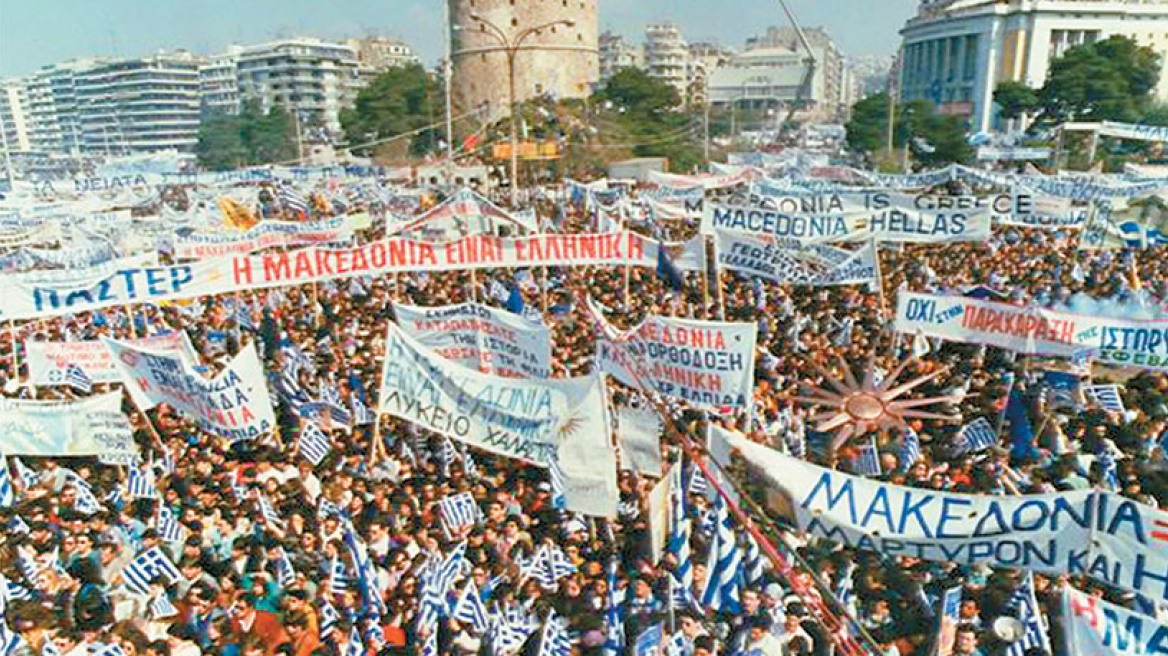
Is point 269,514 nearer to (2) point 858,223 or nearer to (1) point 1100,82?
(2) point 858,223

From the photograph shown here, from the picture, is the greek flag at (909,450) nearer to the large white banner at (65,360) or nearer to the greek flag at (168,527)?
the greek flag at (168,527)

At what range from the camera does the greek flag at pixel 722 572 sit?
6.13 meters

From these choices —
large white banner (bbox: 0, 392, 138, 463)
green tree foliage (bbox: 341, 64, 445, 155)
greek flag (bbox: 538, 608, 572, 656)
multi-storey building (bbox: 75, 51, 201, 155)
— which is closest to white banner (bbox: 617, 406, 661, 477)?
greek flag (bbox: 538, 608, 572, 656)

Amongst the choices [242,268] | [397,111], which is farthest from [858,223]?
[397,111]

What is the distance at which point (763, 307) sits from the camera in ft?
48.4

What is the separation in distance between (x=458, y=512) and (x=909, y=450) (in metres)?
4.32

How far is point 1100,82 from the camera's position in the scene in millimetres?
54625

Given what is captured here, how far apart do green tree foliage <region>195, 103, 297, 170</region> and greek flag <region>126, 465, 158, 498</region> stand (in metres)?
77.4

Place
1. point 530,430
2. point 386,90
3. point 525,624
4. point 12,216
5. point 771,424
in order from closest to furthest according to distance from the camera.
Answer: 1. point 525,624
2. point 530,430
3. point 771,424
4. point 12,216
5. point 386,90

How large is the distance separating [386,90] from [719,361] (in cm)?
7111

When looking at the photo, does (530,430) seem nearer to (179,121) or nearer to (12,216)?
(12,216)

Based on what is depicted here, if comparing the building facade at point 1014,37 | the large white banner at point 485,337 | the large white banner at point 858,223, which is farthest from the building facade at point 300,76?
the large white banner at point 485,337

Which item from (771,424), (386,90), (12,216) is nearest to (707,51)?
(386,90)

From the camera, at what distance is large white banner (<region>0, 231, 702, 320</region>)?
1026cm
